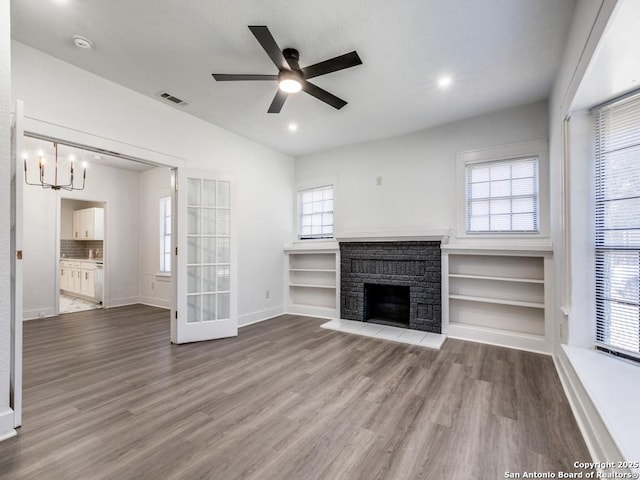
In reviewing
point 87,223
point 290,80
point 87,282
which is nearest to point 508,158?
point 290,80

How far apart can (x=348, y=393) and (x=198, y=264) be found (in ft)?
8.27

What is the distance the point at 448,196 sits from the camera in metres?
4.04

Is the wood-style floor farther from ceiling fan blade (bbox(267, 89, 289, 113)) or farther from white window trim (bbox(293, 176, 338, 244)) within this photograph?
ceiling fan blade (bbox(267, 89, 289, 113))

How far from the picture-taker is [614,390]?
1.70m

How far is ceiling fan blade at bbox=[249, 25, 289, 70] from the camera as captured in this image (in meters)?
1.94

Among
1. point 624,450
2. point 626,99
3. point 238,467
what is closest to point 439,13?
point 626,99

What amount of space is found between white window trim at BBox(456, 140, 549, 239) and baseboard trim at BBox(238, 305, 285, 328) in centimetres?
320

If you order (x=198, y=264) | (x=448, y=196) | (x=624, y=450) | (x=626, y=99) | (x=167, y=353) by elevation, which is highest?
(x=626, y=99)

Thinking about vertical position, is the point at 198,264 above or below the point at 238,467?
above

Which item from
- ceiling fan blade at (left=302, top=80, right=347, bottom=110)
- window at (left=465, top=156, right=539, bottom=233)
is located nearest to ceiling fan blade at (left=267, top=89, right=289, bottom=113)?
ceiling fan blade at (left=302, top=80, right=347, bottom=110)

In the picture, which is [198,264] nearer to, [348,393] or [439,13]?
[348,393]

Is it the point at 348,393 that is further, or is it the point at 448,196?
the point at 448,196

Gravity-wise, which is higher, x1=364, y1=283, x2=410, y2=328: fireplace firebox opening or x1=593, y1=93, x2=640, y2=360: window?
x1=593, y1=93, x2=640, y2=360: window

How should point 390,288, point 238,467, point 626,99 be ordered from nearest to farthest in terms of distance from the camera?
1. point 238,467
2. point 626,99
3. point 390,288
